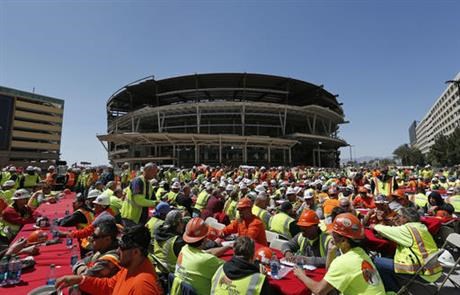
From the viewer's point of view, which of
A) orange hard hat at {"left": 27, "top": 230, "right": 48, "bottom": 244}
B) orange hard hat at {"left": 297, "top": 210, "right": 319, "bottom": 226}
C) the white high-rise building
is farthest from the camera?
the white high-rise building

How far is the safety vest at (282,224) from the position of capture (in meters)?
4.89

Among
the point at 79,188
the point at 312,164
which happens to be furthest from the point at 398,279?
the point at 312,164

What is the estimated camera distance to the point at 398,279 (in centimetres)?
374

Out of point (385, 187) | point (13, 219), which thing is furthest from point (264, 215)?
point (385, 187)

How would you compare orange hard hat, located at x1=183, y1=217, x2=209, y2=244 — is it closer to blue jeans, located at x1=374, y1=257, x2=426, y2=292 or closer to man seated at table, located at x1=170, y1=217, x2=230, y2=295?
man seated at table, located at x1=170, y1=217, x2=230, y2=295

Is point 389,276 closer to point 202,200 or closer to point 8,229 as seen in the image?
point 202,200

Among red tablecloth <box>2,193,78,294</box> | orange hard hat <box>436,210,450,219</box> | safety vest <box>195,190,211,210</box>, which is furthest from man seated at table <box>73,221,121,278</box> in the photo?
orange hard hat <box>436,210,450,219</box>

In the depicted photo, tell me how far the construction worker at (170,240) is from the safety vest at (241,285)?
1222 mm

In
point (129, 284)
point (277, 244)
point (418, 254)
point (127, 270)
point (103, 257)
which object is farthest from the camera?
point (277, 244)

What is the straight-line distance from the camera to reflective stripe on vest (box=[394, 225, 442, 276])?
3.39m

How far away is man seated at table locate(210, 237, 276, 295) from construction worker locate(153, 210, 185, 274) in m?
1.17

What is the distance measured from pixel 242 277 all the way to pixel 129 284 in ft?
3.01

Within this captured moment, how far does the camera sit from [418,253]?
342 centimetres

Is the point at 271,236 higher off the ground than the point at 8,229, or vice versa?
the point at 8,229
